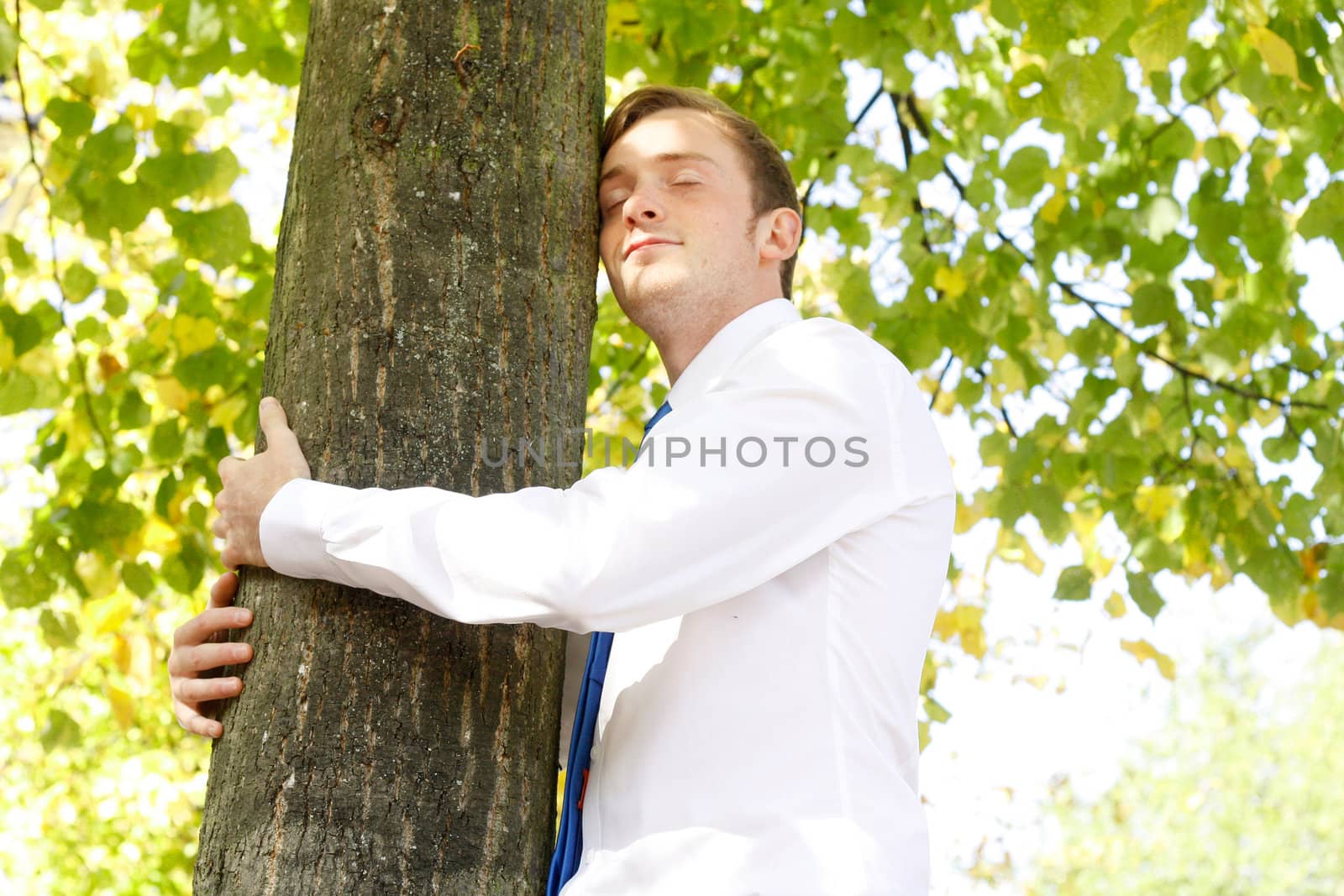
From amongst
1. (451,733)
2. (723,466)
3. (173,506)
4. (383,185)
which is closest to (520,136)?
(383,185)

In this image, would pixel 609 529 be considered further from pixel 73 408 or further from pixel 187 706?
pixel 73 408

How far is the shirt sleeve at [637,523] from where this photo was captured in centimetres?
158

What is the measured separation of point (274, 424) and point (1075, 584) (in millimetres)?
3062

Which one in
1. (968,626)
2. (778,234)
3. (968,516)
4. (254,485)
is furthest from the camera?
(968,626)

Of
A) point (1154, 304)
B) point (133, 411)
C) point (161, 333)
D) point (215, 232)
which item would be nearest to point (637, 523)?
point (215, 232)

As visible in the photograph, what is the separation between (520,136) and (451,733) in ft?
3.42

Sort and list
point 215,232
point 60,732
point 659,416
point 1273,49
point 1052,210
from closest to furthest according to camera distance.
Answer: point 659,416 < point 1273,49 < point 215,232 < point 60,732 < point 1052,210

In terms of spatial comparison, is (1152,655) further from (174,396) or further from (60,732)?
(60,732)

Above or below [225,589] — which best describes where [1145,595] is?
above

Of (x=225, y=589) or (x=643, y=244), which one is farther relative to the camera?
(x=643, y=244)

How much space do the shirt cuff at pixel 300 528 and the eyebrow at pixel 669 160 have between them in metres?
0.86

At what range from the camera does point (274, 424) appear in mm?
1874

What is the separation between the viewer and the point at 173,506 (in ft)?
13.1

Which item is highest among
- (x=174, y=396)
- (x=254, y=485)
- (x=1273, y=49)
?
(x=1273, y=49)
